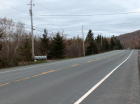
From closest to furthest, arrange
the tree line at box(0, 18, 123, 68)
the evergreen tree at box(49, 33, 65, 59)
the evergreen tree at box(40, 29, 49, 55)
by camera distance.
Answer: the tree line at box(0, 18, 123, 68) → the evergreen tree at box(49, 33, 65, 59) → the evergreen tree at box(40, 29, 49, 55)

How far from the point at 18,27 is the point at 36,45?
637 centimetres

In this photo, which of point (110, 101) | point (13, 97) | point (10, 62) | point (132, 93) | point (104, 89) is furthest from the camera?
point (10, 62)

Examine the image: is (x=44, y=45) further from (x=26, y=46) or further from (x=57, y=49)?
(x=26, y=46)

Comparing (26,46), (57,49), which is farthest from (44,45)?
(26,46)

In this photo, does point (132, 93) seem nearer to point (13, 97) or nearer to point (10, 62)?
point (13, 97)

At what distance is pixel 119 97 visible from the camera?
443 inches

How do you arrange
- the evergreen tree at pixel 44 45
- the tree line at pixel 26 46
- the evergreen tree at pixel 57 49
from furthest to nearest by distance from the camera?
the evergreen tree at pixel 44 45 → the evergreen tree at pixel 57 49 → the tree line at pixel 26 46

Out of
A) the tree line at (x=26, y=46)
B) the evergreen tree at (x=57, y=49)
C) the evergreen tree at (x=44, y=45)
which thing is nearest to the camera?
the tree line at (x=26, y=46)

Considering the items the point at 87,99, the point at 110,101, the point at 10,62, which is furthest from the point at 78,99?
the point at 10,62

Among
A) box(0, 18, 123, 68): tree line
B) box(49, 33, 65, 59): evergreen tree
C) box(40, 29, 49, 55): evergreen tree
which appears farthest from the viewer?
box(40, 29, 49, 55): evergreen tree

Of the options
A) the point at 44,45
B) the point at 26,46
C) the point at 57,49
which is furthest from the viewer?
the point at 44,45

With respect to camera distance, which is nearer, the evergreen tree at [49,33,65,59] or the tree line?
the tree line

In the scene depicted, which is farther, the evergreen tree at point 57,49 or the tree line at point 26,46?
the evergreen tree at point 57,49

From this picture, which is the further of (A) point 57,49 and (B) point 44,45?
(B) point 44,45
